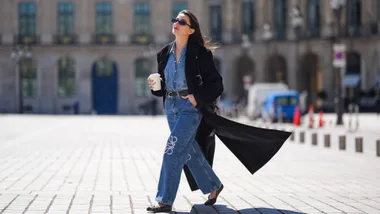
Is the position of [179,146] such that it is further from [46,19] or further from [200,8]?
[46,19]

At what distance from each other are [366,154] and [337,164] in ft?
10.7

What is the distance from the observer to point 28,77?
Result: 73688mm

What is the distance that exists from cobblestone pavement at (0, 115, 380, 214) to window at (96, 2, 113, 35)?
55.0m

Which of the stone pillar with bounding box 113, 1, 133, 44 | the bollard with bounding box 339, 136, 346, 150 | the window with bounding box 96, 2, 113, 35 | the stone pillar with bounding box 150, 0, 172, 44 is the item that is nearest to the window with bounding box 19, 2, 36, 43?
the window with bounding box 96, 2, 113, 35

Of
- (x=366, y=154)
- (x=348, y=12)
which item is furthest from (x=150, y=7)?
(x=366, y=154)

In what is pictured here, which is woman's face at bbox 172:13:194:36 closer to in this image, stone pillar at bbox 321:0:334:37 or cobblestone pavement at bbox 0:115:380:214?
cobblestone pavement at bbox 0:115:380:214

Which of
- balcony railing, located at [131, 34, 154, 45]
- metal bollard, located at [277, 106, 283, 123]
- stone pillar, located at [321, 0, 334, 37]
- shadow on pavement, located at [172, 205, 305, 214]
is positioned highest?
stone pillar, located at [321, 0, 334, 37]

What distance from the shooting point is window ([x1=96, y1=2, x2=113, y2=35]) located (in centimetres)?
7444

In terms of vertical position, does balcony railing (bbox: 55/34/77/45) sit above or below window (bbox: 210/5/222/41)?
below

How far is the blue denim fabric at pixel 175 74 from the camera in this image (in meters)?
9.07

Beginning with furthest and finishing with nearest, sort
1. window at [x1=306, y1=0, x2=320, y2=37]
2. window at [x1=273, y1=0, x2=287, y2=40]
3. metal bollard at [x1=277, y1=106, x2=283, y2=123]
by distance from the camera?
1. window at [x1=273, y1=0, x2=287, y2=40]
2. window at [x1=306, y1=0, x2=320, y2=37]
3. metal bollard at [x1=277, y1=106, x2=283, y2=123]

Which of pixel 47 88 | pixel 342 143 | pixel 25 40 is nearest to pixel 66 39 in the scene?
pixel 25 40

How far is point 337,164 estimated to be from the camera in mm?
16297

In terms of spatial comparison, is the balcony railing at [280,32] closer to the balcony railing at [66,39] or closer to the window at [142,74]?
the window at [142,74]
